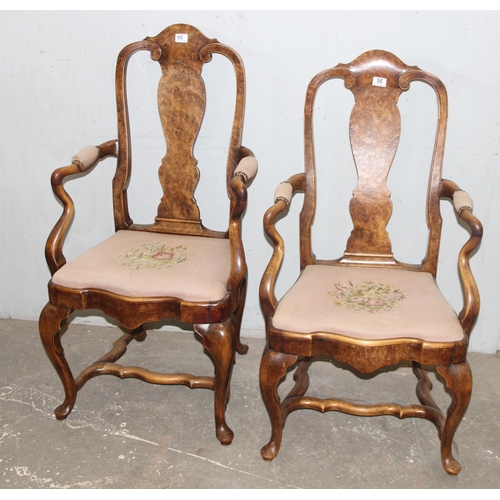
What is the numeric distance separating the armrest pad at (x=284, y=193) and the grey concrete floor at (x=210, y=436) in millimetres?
848

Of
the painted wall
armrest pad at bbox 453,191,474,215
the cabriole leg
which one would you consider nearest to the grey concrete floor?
the cabriole leg

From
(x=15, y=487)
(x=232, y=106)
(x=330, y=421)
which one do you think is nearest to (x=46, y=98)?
(x=232, y=106)

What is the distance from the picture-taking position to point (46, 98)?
2.59 m

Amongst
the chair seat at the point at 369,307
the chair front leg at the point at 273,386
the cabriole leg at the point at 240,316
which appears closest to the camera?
the chair seat at the point at 369,307

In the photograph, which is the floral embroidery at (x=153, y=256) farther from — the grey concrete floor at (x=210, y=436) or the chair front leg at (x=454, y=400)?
the chair front leg at (x=454, y=400)

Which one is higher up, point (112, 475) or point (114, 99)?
point (114, 99)

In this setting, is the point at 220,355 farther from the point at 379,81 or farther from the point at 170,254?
the point at 379,81

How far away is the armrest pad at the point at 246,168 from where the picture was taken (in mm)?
1991

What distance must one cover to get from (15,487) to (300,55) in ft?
6.01

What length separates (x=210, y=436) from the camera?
7.07 feet

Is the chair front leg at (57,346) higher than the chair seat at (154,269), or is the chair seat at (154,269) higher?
the chair seat at (154,269)

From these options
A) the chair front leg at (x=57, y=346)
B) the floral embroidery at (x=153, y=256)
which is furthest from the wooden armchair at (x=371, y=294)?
the chair front leg at (x=57, y=346)

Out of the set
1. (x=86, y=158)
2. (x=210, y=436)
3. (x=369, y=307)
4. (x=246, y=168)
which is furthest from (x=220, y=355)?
(x=86, y=158)
